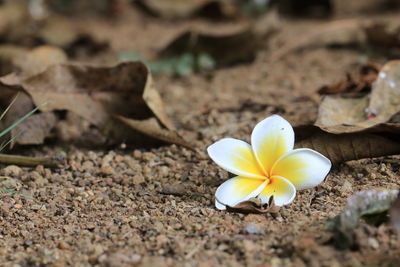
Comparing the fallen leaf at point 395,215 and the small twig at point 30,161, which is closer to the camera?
the fallen leaf at point 395,215

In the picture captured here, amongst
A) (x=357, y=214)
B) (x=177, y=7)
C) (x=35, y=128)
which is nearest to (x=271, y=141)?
(x=357, y=214)

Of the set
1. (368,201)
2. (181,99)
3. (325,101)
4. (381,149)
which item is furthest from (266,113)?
(368,201)

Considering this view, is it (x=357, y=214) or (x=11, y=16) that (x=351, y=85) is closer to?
(x=357, y=214)

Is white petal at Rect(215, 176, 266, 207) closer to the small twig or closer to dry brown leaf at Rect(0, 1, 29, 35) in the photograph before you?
the small twig

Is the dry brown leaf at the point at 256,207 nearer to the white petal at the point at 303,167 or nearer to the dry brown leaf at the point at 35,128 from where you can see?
the white petal at the point at 303,167

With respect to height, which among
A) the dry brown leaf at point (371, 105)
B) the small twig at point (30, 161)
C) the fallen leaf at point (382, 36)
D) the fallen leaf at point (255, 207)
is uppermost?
the fallen leaf at point (382, 36)

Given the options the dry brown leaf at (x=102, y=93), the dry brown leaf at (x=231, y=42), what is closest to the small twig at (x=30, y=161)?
the dry brown leaf at (x=102, y=93)
